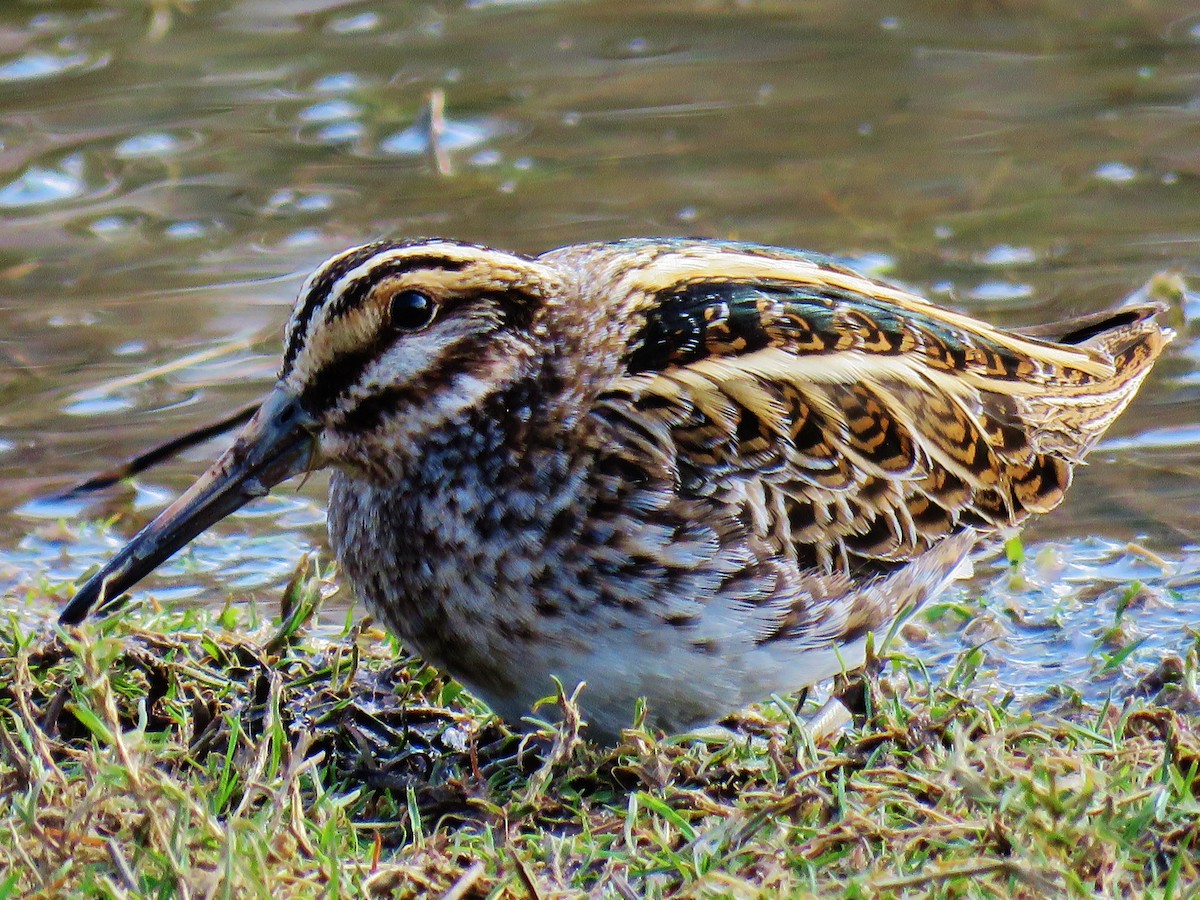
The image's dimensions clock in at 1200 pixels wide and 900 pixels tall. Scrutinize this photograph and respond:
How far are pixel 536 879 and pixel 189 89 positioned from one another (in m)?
7.28

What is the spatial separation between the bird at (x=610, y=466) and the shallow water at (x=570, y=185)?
3.20ft

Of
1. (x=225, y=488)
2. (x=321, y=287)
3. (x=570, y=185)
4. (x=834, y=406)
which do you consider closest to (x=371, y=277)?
(x=321, y=287)

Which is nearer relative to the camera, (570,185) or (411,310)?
(411,310)

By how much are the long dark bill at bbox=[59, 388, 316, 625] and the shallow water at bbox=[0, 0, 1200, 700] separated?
1208 millimetres

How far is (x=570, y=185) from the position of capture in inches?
360

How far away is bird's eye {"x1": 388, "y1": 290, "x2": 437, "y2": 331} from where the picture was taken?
182 inches

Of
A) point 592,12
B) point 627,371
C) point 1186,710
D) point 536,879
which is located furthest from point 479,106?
point 536,879

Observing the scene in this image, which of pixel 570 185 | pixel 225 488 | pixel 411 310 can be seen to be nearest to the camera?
pixel 411 310

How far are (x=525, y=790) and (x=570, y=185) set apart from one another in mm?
5217

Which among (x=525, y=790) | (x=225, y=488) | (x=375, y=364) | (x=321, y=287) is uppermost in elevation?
(x=321, y=287)

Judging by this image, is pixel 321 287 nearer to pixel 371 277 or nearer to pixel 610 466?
pixel 371 277

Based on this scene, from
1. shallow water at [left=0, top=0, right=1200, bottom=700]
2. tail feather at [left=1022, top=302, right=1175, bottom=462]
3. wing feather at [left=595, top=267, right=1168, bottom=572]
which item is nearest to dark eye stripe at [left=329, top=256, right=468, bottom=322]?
wing feather at [left=595, top=267, right=1168, bottom=572]

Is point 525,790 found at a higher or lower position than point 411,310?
lower

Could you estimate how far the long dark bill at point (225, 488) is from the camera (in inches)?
185
